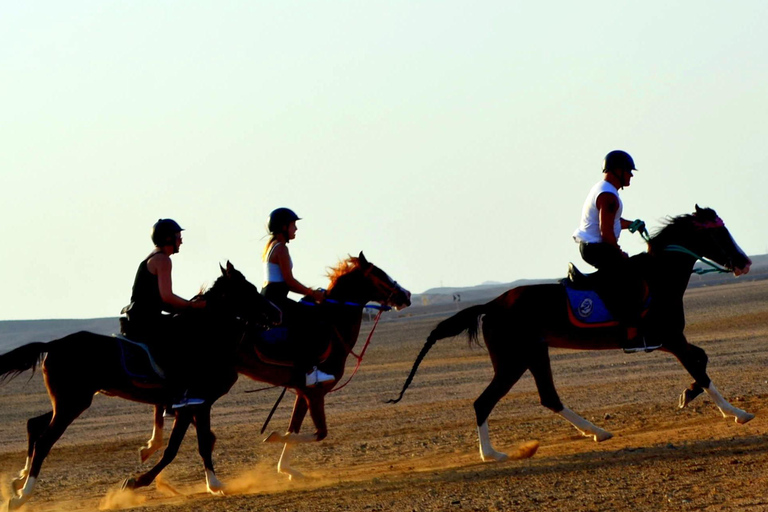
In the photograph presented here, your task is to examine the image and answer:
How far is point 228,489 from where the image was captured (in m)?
13.3

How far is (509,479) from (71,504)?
4.81 metres

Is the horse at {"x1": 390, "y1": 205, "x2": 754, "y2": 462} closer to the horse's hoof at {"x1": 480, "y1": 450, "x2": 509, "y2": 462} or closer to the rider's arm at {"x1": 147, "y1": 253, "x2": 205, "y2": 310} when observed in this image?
the horse's hoof at {"x1": 480, "y1": 450, "x2": 509, "y2": 462}

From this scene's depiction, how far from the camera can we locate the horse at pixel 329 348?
1447 cm

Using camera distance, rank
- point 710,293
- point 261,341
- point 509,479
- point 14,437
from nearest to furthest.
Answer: point 509,479 → point 261,341 → point 14,437 → point 710,293

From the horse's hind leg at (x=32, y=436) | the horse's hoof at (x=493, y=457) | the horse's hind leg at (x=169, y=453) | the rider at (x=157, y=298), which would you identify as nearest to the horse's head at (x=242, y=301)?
the rider at (x=157, y=298)

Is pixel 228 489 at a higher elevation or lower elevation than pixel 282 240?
lower

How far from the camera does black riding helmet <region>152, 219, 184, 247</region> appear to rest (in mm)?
13664

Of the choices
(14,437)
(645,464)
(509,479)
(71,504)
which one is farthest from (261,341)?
(14,437)

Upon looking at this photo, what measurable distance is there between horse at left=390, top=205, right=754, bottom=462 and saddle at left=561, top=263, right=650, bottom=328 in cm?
4

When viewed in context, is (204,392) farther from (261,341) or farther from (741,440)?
(741,440)

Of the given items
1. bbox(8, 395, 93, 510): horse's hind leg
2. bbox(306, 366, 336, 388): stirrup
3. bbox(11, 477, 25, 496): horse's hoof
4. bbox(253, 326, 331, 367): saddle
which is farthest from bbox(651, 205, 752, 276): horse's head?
bbox(11, 477, 25, 496): horse's hoof

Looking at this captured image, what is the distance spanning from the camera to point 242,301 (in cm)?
Answer: 1375

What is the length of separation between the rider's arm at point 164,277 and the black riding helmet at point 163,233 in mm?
145

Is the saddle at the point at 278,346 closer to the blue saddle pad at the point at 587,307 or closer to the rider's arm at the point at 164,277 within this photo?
the rider's arm at the point at 164,277
